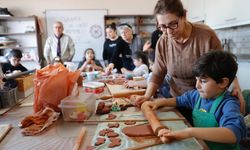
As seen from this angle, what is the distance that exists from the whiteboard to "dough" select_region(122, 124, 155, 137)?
4.01 meters

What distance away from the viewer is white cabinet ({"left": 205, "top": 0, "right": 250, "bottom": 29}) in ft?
7.70

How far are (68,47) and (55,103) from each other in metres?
2.67

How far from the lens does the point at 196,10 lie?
12.4 ft

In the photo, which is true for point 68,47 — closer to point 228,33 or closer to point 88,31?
point 88,31

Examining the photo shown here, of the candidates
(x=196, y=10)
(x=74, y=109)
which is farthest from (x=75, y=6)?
(x=74, y=109)

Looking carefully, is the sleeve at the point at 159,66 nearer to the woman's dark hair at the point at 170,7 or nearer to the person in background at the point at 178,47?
the person in background at the point at 178,47

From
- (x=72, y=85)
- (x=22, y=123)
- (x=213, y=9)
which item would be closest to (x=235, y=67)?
(x=72, y=85)

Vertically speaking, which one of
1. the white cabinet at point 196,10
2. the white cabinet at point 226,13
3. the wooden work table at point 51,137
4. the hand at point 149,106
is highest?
the white cabinet at point 196,10

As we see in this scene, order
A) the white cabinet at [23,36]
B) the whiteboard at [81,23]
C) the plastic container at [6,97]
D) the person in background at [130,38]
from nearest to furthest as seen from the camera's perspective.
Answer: the plastic container at [6,97], the person in background at [130,38], the white cabinet at [23,36], the whiteboard at [81,23]

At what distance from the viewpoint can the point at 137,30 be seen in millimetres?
4820

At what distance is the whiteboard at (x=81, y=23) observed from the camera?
4719 millimetres

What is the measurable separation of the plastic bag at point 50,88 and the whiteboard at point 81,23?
3694mm

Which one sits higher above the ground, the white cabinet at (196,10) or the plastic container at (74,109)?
the white cabinet at (196,10)

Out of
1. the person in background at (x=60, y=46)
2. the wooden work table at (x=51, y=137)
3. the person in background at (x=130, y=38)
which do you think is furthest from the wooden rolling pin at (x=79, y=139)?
the person in background at (x=60, y=46)
